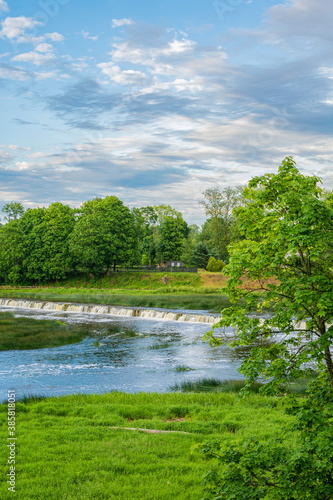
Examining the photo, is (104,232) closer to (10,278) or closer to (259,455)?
(10,278)

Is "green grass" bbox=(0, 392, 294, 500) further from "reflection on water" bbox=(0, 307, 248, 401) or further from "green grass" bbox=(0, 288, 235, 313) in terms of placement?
"green grass" bbox=(0, 288, 235, 313)

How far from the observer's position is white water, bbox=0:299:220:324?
111ft

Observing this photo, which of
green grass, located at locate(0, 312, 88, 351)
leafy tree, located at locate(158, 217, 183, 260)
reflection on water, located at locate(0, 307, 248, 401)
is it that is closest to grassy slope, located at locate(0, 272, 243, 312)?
leafy tree, located at locate(158, 217, 183, 260)

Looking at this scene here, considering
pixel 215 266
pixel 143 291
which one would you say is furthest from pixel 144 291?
pixel 215 266

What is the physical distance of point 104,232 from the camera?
66750 millimetres

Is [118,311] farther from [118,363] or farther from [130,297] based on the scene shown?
[118,363]

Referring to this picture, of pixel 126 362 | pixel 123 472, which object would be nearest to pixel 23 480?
pixel 123 472

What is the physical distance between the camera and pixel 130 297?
49.3 meters

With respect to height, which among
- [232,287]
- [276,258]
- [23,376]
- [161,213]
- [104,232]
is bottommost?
[23,376]

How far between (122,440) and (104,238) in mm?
56892

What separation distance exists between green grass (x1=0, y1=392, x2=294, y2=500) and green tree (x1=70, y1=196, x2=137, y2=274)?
52.0 metres

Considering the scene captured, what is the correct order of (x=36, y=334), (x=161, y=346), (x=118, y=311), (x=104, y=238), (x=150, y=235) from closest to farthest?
(x=161, y=346)
(x=36, y=334)
(x=118, y=311)
(x=104, y=238)
(x=150, y=235)

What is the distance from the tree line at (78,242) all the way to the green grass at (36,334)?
3239cm

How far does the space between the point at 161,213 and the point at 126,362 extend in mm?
63190
